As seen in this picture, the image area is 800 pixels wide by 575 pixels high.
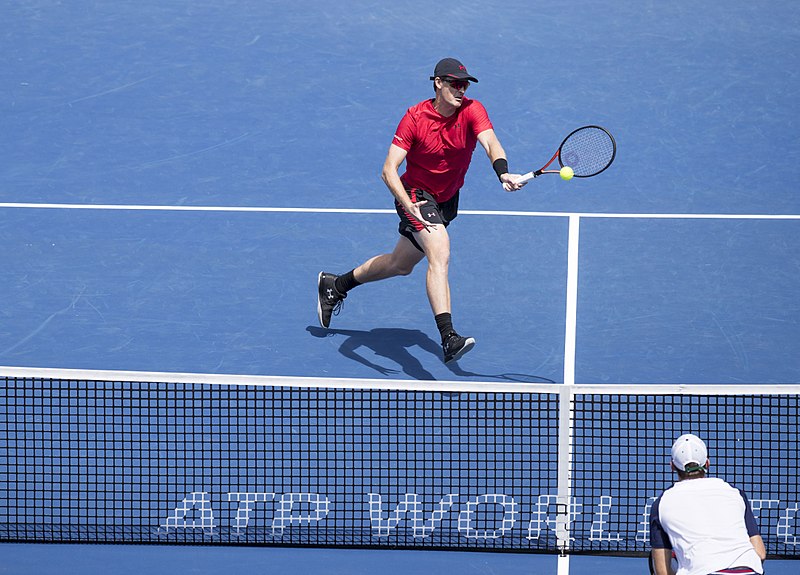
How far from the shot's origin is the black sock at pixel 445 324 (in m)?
7.41

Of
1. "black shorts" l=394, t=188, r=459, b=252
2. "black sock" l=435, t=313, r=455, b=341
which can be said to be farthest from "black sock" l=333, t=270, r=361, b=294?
"black sock" l=435, t=313, r=455, b=341

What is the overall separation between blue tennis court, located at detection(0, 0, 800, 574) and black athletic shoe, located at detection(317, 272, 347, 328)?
0.16m

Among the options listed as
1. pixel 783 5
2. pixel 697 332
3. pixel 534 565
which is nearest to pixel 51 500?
pixel 534 565

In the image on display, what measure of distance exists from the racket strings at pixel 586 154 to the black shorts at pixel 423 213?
790 mm

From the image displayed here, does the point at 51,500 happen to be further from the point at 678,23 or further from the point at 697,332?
the point at 678,23

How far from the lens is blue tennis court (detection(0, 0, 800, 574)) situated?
821 cm

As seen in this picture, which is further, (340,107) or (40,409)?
(340,107)

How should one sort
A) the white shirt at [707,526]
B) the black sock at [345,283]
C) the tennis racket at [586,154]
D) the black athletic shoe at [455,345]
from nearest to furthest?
the white shirt at [707,526] < the black athletic shoe at [455,345] < the tennis racket at [586,154] < the black sock at [345,283]

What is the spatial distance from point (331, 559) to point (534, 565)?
102 cm

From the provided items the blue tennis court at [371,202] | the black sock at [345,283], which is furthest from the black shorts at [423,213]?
the blue tennis court at [371,202]

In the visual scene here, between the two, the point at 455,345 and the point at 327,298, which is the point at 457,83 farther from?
the point at 327,298

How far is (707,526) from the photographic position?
14.5 feet

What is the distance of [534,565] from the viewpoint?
6121mm

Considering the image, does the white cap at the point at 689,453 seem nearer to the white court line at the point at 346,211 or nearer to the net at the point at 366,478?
the net at the point at 366,478
